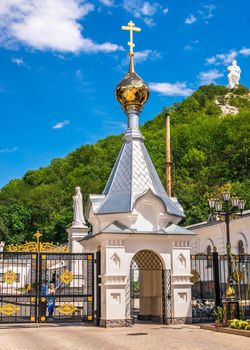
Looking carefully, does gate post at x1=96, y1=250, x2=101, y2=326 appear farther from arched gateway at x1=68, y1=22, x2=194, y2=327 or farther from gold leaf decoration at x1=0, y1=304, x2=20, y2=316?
gold leaf decoration at x1=0, y1=304, x2=20, y2=316

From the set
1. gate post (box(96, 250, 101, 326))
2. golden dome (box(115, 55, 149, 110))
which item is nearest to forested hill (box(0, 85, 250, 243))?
golden dome (box(115, 55, 149, 110))

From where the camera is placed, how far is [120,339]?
1089 centimetres

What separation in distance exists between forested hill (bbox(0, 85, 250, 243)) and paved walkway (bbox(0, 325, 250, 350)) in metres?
31.3

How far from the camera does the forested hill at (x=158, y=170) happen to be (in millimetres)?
50438

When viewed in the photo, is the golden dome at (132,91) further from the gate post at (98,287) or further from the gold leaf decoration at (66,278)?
the gold leaf decoration at (66,278)

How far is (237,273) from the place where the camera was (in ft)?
46.8

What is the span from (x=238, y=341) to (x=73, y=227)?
14.6 meters

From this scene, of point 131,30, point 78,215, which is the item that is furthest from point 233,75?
point 131,30

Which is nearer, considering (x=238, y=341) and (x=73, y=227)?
(x=238, y=341)

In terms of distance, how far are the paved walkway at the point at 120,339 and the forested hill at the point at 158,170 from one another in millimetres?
31318

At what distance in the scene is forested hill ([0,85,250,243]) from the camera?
50.4 metres

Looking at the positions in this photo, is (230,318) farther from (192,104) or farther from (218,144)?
(192,104)

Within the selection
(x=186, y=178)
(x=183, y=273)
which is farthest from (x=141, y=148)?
(x=186, y=178)

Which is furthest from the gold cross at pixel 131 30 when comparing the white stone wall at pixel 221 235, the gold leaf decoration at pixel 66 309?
the white stone wall at pixel 221 235
